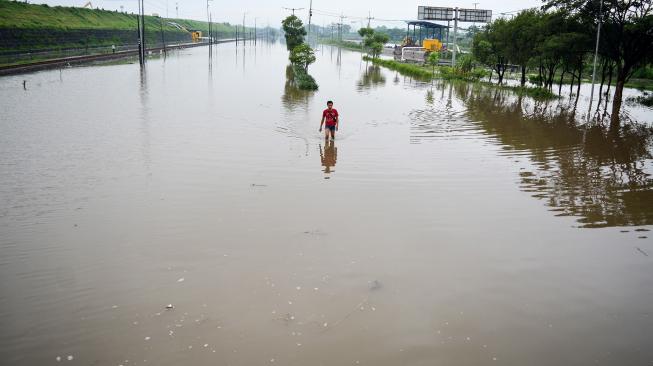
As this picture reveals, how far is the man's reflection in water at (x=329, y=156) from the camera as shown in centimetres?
1282

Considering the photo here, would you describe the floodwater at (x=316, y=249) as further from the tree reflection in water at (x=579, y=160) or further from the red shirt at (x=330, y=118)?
the red shirt at (x=330, y=118)

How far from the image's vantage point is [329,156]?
1402 cm

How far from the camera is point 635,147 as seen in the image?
17.1 metres

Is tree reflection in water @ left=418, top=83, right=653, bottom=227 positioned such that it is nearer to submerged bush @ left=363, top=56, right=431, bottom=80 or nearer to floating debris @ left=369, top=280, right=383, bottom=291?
floating debris @ left=369, top=280, right=383, bottom=291

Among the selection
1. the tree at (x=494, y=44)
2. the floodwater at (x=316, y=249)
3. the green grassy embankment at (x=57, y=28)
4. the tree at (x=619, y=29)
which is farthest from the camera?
the green grassy embankment at (x=57, y=28)

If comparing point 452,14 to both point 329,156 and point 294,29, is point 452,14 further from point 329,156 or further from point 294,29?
point 329,156

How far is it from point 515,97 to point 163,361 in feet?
108

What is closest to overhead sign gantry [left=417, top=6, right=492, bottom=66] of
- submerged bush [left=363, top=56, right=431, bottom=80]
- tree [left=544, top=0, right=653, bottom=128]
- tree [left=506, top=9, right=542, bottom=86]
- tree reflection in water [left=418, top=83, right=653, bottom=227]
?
submerged bush [left=363, top=56, right=431, bottom=80]

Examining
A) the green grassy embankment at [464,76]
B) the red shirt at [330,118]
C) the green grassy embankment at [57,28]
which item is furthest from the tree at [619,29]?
the green grassy embankment at [57,28]

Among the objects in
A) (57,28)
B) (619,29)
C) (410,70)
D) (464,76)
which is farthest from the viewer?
(57,28)

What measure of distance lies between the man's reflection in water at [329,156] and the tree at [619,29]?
68.5 feet

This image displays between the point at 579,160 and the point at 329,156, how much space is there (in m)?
7.61

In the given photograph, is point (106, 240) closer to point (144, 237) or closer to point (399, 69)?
point (144, 237)

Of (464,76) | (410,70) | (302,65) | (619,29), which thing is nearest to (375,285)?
(619,29)
